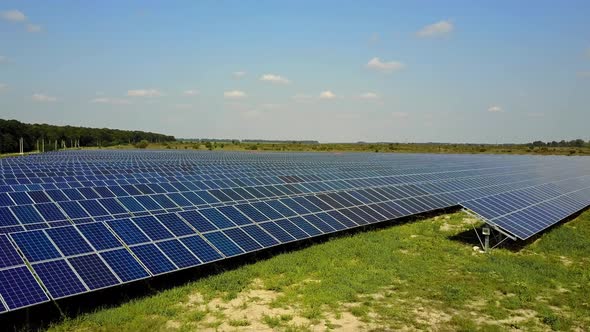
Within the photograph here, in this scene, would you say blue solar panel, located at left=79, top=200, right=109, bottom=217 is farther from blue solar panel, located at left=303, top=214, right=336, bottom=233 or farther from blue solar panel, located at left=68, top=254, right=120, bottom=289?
blue solar panel, located at left=303, top=214, right=336, bottom=233

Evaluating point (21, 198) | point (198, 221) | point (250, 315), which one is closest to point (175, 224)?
point (198, 221)

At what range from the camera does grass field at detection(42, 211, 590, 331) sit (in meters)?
11.4

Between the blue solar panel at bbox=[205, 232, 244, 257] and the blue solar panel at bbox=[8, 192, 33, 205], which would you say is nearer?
the blue solar panel at bbox=[205, 232, 244, 257]

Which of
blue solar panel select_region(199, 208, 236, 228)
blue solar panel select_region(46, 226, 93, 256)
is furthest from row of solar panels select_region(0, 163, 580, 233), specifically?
blue solar panel select_region(46, 226, 93, 256)

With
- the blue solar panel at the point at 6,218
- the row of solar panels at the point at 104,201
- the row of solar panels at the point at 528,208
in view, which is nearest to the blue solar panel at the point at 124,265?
the row of solar panels at the point at 104,201

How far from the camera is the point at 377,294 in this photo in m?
13.8

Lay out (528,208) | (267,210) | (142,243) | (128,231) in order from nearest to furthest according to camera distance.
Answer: (142,243), (128,231), (267,210), (528,208)

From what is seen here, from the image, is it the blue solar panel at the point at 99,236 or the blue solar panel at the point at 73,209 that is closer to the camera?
the blue solar panel at the point at 99,236

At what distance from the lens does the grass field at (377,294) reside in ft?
37.5

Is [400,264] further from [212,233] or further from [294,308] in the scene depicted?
[212,233]

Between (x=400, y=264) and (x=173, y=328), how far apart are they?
9.65 m

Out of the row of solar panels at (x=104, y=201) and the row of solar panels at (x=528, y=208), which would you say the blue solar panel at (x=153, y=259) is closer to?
the row of solar panels at (x=104, y=201)

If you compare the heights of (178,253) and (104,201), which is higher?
(104,201)

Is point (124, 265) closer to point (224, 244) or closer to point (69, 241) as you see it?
point (69, 241)
